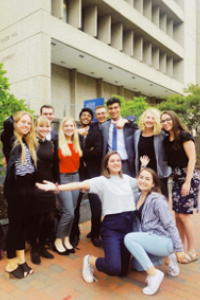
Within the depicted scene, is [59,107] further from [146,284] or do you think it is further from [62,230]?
[146,284]

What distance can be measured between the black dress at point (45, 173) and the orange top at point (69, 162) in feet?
0.43

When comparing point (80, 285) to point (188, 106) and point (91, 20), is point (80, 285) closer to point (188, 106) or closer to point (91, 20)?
point (91, 20)

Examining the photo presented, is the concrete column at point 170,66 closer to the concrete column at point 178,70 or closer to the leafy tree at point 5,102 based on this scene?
the concrete column at point 178,70

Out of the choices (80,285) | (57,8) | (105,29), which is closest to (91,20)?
→ (105,29)

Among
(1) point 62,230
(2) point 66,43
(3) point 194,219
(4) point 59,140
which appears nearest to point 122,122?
(4) point 59,140

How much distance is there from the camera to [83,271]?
9.53 ft

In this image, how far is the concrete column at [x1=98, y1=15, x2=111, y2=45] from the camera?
16.7 metres

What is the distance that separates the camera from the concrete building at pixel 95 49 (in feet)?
41.0

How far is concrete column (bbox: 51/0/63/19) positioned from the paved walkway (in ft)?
42.9

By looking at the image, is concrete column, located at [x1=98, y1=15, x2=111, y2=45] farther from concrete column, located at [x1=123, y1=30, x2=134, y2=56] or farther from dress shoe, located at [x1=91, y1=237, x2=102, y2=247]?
dress shoe, located at [x1=91, y1=237, x2=102, y2=247]

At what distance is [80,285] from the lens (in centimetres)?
279

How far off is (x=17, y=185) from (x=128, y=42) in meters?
18.5

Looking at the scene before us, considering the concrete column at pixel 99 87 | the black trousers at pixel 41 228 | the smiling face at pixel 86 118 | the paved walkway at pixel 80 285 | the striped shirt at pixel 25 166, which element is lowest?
the paved walkway at pixel 80 285

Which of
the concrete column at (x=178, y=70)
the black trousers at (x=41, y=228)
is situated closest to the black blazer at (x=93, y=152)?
the black trousers at (x=41, y=228)
